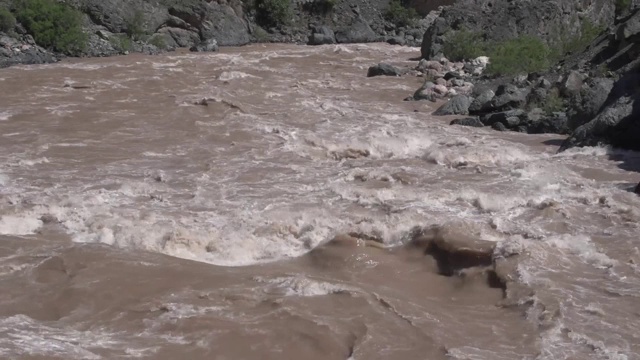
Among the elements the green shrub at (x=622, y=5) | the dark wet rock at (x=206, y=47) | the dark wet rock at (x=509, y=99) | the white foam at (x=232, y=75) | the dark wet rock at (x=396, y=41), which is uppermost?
the green shrub at (x=622, y=5)

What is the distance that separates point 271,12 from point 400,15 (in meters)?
6.23

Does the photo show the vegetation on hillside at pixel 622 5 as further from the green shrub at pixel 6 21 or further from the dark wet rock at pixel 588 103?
the green shrub at pixel 6 21

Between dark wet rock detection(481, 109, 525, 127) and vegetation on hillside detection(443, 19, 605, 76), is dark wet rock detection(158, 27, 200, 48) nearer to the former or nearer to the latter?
vegetation on hillside detection(443, 19, 605, 76)

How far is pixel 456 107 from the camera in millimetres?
14930

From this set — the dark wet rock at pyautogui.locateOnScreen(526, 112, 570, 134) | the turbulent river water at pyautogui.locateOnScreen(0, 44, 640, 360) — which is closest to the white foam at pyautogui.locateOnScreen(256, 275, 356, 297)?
the turbulent river water at pyautogui.locateOnScreen(0, 44, 640, 360)

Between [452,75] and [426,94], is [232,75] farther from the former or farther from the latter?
[452,75]

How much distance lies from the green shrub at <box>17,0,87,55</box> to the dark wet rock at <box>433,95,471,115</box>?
12576 mm

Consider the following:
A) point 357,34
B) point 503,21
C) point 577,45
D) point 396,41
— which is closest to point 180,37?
point 357,34

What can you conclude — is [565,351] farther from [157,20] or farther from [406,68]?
[157,20]

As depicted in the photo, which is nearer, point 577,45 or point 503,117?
point 503,117

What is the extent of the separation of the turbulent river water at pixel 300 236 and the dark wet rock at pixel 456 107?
589 millimetres

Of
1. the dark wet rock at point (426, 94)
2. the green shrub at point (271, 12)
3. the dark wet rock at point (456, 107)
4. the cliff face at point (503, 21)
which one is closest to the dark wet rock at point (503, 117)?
the dark wet rock at point (456, 107)

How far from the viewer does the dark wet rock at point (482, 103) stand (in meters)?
14.7

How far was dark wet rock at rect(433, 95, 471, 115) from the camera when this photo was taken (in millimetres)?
14859
